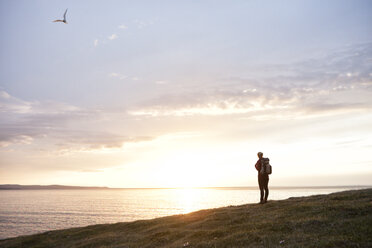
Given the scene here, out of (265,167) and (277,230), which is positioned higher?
(265,167)

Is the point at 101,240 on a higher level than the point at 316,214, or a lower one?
lower

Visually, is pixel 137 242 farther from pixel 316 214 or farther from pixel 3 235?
pixel 3 235

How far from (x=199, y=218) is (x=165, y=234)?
17.1 ft

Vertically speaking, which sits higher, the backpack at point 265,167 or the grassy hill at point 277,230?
the backpack at point 265,167

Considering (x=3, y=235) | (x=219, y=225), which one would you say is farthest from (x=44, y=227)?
(x=219, y=225)

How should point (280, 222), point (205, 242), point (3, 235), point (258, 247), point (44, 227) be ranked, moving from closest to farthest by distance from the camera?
point (258, 247) → point (205, 242) → point (280, 222) → point (3, 235) → point (44, 227)

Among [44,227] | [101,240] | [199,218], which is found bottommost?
[44,227]

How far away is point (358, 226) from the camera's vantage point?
15453mm

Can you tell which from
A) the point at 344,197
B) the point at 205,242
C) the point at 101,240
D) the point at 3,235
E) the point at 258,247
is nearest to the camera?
the point at 258,247

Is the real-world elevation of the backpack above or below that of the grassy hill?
above

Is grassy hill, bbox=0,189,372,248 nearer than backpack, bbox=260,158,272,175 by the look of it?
Yes

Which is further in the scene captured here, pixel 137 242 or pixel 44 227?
pixel 44 227

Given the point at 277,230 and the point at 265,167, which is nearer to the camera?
the point at 277,230

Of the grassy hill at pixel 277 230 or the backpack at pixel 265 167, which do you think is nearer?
the grassy hill at pixel 277 230
